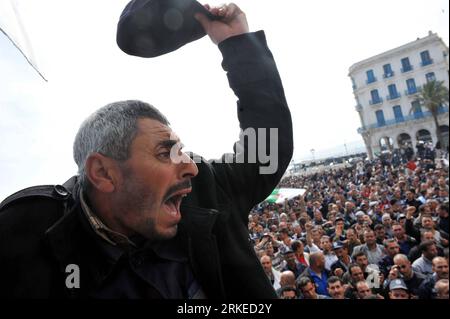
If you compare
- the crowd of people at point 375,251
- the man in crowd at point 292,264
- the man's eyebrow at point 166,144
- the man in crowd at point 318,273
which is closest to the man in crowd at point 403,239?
the crowd of people at point 375,251

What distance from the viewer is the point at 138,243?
902mm

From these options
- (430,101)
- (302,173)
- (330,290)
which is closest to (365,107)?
(330,290)

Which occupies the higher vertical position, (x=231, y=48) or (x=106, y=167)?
(x=231, y=48)

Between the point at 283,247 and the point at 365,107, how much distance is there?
229cm

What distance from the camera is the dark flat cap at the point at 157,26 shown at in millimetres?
896

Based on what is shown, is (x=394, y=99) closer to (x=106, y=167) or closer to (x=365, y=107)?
(x=365, y=107)

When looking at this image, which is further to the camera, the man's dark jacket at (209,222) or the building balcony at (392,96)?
the building balcony at (392,96)

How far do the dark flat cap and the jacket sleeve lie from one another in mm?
114

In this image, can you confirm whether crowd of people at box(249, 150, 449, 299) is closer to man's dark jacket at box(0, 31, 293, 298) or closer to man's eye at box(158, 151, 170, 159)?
man's dark jacket at box(0, 31, 293, 298)

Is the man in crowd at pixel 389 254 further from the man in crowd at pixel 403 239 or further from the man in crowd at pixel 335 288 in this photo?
the man in crowd at pixel 335 288

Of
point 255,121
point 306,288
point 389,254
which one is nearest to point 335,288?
point 306,288

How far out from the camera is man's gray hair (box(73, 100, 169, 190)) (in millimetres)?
872

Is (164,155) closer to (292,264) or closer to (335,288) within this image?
(335,288)

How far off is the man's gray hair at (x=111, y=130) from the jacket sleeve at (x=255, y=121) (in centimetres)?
25
